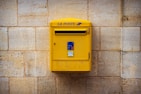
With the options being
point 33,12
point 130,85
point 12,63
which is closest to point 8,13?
A: point 33,12

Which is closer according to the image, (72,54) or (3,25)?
(72,54)

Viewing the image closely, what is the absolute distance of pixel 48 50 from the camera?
Answer: 21.0 feet

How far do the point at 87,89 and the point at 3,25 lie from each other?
220 cm

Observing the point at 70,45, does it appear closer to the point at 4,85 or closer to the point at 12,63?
the point at 12,63

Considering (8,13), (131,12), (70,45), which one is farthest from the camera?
(8,13)

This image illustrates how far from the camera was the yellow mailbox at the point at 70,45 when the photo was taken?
19.3 feet

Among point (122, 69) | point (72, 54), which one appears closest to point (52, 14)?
point (72, 54)

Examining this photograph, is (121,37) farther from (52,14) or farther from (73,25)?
(52,14)

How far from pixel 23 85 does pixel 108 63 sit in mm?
1832

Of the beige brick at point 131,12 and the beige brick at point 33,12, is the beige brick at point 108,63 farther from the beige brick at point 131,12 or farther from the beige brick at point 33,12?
the beige brick at point 33,12

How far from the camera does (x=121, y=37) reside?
250 inches

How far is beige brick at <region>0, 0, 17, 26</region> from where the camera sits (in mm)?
6379

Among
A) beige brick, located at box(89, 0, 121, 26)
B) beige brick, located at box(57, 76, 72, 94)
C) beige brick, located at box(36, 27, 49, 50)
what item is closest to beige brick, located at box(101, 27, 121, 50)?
beige brick, located at box(89, 0, 121, 26)

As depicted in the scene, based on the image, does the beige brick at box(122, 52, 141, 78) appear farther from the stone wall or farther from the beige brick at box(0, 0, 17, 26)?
the beige brick at box(0, 0, 17, 26)
